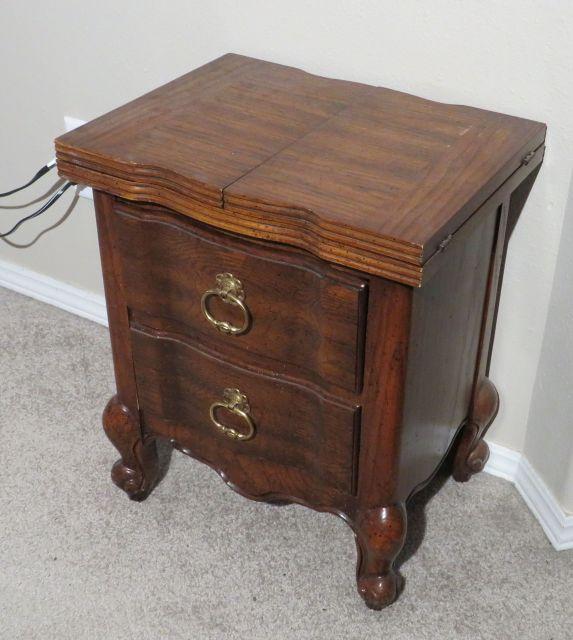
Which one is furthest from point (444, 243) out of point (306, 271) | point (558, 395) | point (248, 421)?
point (558, 395)

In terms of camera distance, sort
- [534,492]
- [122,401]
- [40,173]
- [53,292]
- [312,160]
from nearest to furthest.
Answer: [312,160] < [122,401] < [534,492] < [40,173] < [53,292]

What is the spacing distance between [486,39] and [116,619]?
2.96 ft

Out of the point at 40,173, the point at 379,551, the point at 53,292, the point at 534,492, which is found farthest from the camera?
the point at 53,292

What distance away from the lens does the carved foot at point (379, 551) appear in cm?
119

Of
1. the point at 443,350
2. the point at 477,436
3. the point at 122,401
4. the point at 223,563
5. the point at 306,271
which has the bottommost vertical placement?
the point at 223,563

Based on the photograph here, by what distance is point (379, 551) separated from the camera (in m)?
1.21

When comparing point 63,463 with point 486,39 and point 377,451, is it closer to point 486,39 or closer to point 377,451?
point 377,451

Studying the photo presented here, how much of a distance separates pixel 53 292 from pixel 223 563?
768mm

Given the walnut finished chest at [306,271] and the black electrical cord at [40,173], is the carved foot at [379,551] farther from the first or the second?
the black electrical cord at [40,173]

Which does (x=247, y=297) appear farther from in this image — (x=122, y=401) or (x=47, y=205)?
(x=47, y=205)

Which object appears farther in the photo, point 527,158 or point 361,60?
point 361,60

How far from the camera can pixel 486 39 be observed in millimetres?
1187

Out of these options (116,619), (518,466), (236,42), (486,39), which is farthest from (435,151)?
(116,619)

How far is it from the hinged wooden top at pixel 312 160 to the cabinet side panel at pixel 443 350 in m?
0.08
